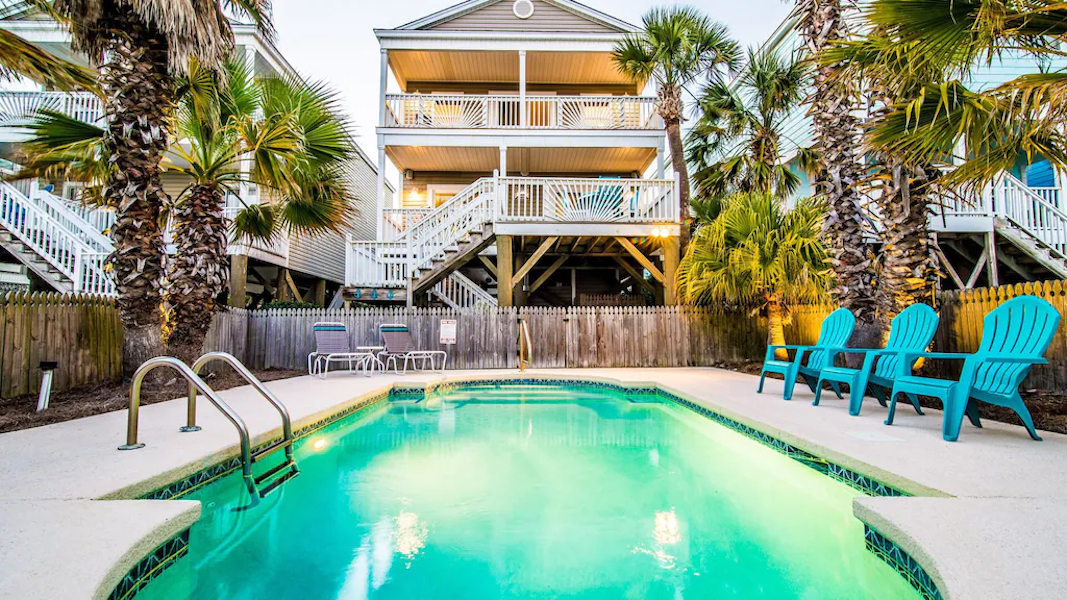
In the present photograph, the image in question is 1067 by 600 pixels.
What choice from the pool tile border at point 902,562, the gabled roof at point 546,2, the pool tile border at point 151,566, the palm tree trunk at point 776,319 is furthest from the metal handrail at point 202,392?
the gabled roof at point 546,2

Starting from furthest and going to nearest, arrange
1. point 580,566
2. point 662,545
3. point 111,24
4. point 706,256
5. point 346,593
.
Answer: point 706,256 → point 111,24 → point 662,545 → point 580,566 → point 346,593

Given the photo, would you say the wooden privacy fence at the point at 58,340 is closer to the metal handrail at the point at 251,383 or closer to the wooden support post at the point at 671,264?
the metal handrail at the point at 251,383

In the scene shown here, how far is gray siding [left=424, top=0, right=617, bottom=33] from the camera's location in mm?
15000

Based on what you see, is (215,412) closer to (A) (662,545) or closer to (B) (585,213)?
(A) (662,545)

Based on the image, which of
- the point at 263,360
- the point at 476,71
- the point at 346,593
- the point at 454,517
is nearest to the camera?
the point at 346,593

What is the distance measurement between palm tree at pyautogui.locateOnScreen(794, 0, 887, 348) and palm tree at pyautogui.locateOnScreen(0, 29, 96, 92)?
24.7 ft

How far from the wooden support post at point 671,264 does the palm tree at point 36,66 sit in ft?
31.3

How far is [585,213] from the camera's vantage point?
36.8 feet

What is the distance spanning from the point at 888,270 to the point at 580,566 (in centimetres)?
567

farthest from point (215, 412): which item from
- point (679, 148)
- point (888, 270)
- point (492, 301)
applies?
point (679, 148)

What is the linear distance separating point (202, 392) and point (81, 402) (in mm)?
3695

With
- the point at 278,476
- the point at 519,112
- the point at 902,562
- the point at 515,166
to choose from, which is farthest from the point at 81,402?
the point at 515,166

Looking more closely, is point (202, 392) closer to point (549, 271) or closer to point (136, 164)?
point (136, 164)

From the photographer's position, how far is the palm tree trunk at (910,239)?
6020 mm
